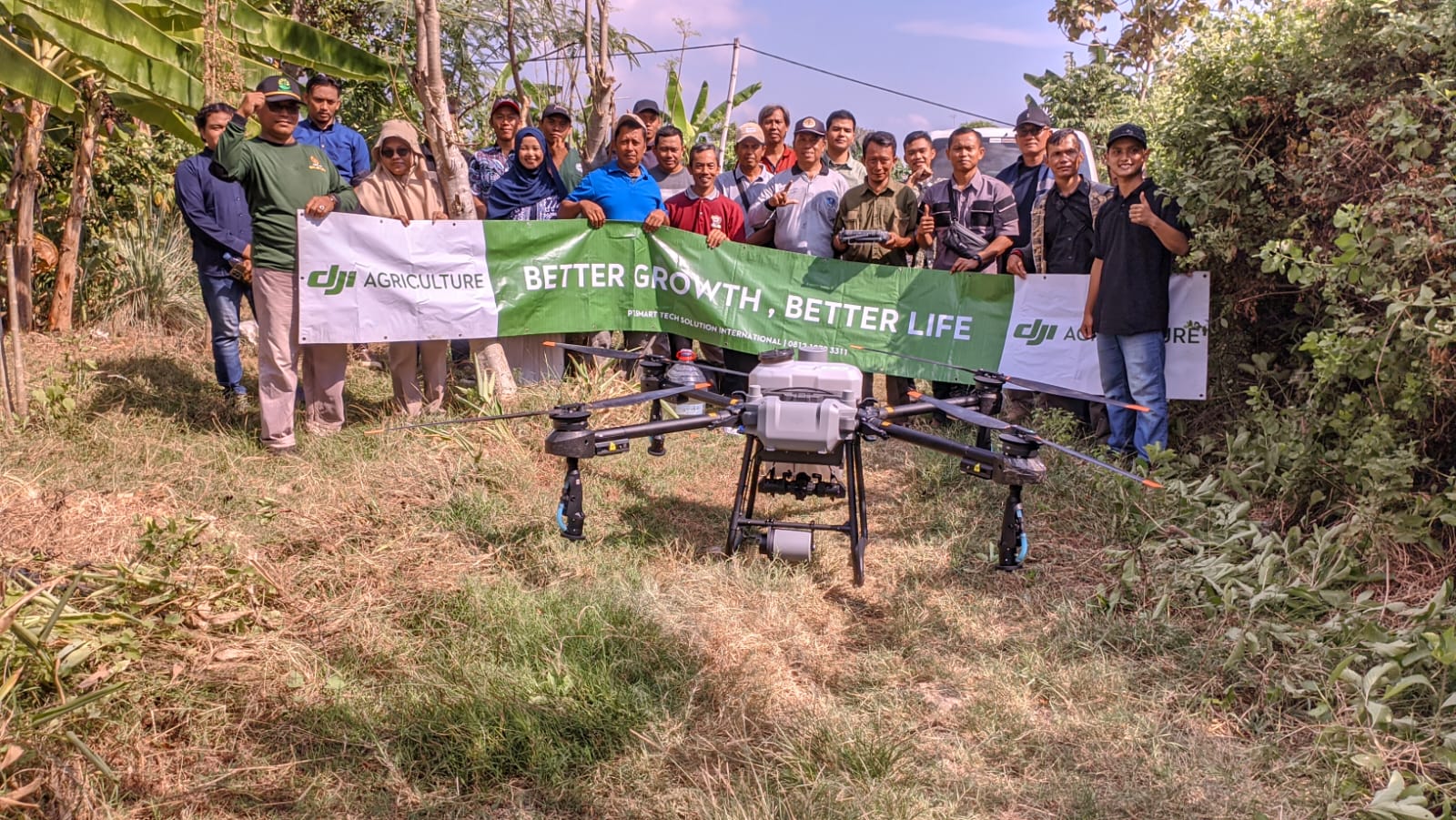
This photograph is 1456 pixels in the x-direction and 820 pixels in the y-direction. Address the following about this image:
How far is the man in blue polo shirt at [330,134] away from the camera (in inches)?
336

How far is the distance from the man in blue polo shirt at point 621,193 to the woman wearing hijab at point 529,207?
20cm

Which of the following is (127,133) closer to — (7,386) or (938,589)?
(7,386)

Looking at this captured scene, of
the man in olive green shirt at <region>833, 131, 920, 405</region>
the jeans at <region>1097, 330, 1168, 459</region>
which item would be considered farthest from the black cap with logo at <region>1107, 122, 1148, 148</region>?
the man in olive green shirt at <region>833, 131, 920, 405</region>

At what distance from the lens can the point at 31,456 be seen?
670cm

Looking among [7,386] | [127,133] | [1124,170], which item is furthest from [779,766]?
[127,133]

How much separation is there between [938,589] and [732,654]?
146 cm

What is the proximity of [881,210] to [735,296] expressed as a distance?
53.1 inches

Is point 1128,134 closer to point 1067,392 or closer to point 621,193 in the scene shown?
point 1067,392

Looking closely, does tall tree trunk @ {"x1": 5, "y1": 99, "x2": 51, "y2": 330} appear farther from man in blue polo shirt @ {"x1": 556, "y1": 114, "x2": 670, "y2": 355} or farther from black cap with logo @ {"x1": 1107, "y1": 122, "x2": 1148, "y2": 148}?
black cap with logo @ {"x1": 1107, "y1": 122, "x2": 1148, "y2": 148}

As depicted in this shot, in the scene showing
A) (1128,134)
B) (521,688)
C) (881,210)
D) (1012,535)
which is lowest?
(521,688)

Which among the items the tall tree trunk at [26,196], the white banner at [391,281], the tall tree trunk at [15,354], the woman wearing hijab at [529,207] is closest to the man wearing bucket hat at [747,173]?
the woman wearing hijab at [529,207]

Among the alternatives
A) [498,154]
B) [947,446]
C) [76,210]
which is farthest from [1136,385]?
[76,210]

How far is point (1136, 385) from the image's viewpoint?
Answer: 6883 millimetres

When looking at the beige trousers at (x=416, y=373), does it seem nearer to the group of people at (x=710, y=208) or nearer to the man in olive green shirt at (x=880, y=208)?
the group of people at (x=710, y=208)
